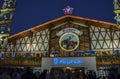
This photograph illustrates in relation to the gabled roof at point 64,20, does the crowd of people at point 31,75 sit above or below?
below

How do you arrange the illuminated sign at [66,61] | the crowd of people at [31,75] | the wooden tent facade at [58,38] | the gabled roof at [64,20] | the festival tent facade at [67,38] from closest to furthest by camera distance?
the crowd of people at [31,75] → the illuminated sign at [66,61] → the gabled roof at [64,20] → the festival tent facade at [67,38] → the wooden tent facade at [58,38]

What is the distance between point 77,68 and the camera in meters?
22.4

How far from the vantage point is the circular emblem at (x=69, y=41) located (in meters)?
32.2

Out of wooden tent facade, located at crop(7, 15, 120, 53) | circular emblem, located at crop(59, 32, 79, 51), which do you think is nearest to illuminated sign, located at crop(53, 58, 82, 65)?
circular emblem, located at crop(59, 32, 79, 51)

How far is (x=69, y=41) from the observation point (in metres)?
32.4

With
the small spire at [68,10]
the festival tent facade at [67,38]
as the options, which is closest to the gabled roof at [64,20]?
the festival tent facade at [67,38]

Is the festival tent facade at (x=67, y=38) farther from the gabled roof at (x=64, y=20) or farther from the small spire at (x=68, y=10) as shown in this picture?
the small spire at (x=68, y=10)

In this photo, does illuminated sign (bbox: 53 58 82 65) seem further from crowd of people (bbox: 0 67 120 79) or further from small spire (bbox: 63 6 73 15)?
small spire (bbox: 63 6 73 15)

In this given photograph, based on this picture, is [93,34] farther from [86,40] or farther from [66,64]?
[66,64]

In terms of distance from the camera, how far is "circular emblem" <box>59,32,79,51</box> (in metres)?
32.2

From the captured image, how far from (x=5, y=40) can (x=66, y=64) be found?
14.7 meters

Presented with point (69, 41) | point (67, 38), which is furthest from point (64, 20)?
point (69, 41)

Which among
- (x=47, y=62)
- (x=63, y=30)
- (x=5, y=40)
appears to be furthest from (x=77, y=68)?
(x=5, y=40)

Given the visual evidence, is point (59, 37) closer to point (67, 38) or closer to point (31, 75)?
point (67, 38)
